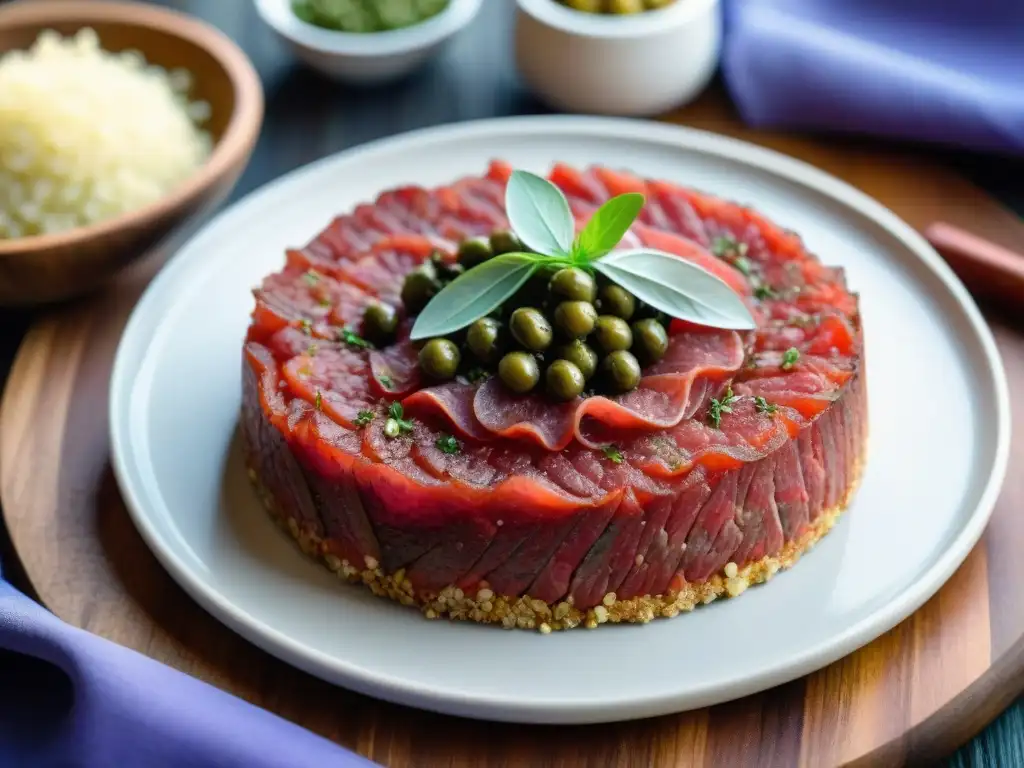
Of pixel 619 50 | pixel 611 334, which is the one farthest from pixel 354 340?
pixel 619 50

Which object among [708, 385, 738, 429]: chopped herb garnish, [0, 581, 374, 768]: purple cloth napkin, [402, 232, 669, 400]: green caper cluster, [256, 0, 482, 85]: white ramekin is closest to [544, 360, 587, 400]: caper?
[402, 232, 669, 400]: green caper cluster

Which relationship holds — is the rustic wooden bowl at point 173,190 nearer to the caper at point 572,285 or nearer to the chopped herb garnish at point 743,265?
the caper at point 572,285

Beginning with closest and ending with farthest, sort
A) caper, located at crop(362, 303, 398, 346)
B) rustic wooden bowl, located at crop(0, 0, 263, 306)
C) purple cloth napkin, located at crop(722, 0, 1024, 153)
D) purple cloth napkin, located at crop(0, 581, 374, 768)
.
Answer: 1. purple cloth napkin, located at crop(0, 581, 374, 768)
2. caper, located at crop(362, 303, 398, 346)
3. rustic wooden bowl, located at crop(0, 0, 263, 306)
4. purple cloth napkin, located at crop(722, 0, 1024, 153)

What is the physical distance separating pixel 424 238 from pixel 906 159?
2318 millimetres

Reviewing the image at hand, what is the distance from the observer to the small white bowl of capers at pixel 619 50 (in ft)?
17.4

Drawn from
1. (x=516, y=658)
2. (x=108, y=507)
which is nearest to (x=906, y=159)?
(x=516, y=658)

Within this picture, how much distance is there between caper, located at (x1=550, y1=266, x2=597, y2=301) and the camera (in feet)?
11.7

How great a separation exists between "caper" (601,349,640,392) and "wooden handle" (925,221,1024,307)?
1.72m

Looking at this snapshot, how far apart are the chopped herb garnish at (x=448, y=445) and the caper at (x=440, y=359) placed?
212 millimetres

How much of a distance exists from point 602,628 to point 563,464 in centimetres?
50

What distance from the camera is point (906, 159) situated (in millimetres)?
5293

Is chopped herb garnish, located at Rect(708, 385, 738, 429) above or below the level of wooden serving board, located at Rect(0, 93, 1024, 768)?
above

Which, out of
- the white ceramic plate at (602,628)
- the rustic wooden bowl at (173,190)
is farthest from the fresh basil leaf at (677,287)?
the rustic wooden bowl at (173,190)

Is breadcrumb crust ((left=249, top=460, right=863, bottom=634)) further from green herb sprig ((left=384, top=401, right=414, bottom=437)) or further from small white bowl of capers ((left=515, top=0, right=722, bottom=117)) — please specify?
small white bowl of capers ((left=515, top=0, right=722, bottom=117))
